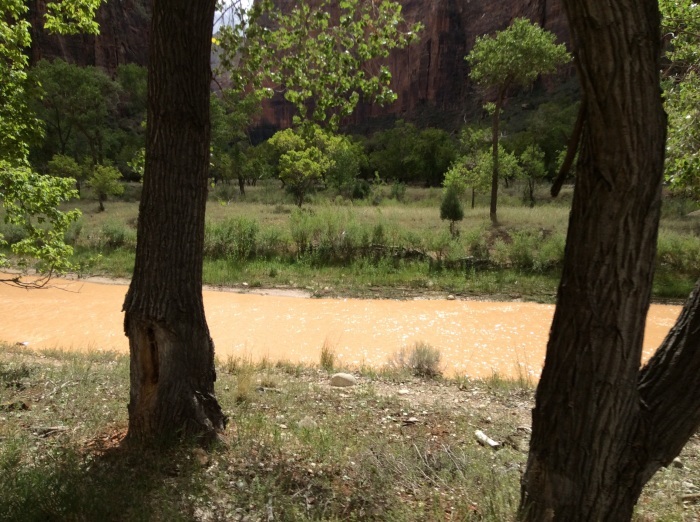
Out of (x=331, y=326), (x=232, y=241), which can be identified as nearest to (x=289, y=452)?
(x=331, y=326)

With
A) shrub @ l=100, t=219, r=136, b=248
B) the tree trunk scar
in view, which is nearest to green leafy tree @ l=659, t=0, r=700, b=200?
the tree trunk scar

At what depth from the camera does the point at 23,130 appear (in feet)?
16.8

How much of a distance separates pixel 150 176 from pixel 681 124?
19.5ft

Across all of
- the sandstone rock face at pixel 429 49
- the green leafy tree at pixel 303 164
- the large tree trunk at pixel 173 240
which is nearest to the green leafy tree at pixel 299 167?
the green leafy tree at pixel 303 164

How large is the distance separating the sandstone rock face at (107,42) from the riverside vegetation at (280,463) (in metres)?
60.5

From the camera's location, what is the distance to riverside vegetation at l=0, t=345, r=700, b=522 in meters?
2.47

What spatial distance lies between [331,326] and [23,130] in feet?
25.3

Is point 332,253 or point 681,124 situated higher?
point 681,124

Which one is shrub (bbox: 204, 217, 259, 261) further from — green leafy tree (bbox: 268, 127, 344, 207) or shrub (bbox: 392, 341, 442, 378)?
shrub (bbox: 392, 341, 442, 378)

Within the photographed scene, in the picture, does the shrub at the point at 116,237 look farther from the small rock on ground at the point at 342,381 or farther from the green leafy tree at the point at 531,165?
the green leafy tree at the point at 531,165

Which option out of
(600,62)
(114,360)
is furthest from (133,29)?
(600,62)

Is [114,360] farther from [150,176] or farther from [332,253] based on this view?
[332,253]

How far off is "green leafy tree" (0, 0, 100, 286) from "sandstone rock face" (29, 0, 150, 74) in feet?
188

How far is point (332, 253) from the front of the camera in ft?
55.1
